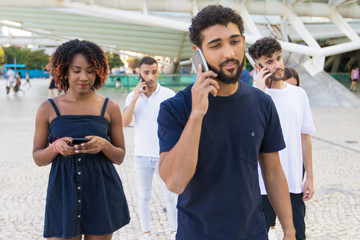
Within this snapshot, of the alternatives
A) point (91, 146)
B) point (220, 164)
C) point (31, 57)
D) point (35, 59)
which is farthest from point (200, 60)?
point (31, 57)

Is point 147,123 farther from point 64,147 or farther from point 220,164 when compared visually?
point 220,164

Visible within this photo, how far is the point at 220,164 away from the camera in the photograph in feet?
5.48

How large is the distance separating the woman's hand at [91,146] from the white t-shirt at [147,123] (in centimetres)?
143

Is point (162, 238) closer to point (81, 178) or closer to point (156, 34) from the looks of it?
point (81, 178)

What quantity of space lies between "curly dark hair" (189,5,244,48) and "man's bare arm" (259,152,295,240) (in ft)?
2.32

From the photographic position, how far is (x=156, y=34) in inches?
1163

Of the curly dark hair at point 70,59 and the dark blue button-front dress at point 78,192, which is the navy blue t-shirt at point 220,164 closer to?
the dark blue button-front dress at point 78,192

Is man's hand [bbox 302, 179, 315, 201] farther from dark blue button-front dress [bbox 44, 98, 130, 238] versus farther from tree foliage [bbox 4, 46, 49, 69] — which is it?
tree foliage [bbox 4, 46, 49, 69]

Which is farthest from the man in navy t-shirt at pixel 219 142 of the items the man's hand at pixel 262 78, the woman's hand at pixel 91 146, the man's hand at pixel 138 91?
the man's hand at pixel 138 91

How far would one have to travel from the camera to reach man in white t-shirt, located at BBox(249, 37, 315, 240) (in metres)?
2.89

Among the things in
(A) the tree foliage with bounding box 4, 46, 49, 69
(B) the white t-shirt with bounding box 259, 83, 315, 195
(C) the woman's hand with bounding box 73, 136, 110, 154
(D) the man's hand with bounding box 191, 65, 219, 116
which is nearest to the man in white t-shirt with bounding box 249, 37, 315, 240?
(B) the white t-shirt with bounding box 259, 83, 315, 195

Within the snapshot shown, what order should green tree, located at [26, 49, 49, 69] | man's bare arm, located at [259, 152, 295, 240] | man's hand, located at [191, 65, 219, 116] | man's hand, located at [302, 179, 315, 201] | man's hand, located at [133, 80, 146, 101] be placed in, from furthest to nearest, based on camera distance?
green tree, located at [26, 49, 49, 69] → man's hand, located at [133, 80, 146, 101] → man's hand, located at [302, 179, 315, 201] → man's bare arm, located at [259, 152, 295, 240] → man's hand, located at [191, 65, 219, 116]

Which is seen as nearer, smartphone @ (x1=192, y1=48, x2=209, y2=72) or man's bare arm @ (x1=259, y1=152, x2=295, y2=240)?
smartphone @ (x1=192, y1=48, x2=209, y2=72)

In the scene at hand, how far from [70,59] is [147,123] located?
1538mm
